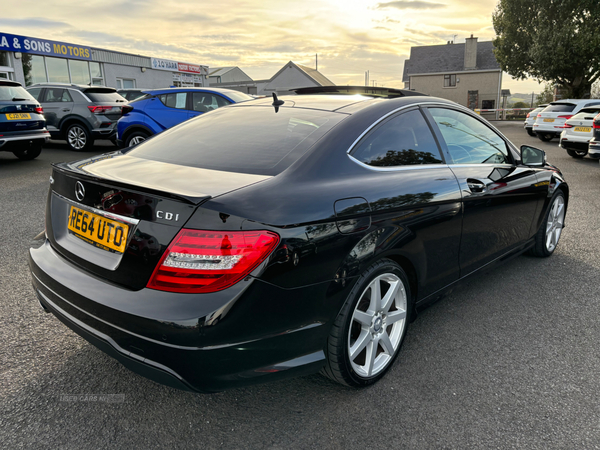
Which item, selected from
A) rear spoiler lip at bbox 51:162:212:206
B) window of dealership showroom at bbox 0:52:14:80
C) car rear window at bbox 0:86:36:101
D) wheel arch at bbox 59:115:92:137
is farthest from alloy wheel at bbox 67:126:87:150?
window of dealership showroom at bbox 0:52:14:80

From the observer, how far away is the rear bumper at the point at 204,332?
182 centimetres

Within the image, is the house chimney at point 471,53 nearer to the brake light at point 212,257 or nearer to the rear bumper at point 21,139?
the rear bumper at point 21,139

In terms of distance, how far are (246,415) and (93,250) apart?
1066mm

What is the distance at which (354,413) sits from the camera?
228 cm

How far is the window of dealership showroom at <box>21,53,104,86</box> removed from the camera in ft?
76.6

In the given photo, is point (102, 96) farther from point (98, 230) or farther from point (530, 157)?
point (98, 230)

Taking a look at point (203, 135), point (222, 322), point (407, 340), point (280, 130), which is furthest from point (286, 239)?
point (407, 340)

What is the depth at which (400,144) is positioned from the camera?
2725mm

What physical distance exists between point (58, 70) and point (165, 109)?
727 inches

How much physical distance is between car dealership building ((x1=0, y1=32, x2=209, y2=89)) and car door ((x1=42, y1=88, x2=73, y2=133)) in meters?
12.1

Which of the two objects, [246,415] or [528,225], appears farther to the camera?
[528,225]

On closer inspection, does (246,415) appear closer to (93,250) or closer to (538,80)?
(93,250)

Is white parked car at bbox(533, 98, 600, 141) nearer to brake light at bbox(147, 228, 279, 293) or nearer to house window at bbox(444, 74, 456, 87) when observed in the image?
brake light at bbox(147, 228, 279, 293)

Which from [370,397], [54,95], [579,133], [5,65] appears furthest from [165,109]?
[5,65]
